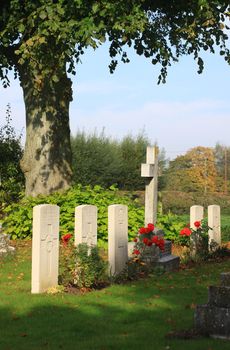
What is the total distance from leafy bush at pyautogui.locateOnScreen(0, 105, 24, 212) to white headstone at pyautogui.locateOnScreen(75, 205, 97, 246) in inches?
451

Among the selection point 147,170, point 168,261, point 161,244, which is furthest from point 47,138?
point 161,244

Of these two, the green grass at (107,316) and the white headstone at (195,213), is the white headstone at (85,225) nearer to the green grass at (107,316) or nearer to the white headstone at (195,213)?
the green grass at (107,316)

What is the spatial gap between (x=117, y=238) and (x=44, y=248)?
2.24 metres

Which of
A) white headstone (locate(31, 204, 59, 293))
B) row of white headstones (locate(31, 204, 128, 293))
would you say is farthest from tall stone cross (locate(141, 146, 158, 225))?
white headstone (locate(31, 204, 59, 293))

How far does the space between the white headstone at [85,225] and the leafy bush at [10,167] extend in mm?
11460

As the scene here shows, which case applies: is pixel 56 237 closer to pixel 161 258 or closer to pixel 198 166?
pixel 161 258

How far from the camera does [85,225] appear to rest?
12.3 metres

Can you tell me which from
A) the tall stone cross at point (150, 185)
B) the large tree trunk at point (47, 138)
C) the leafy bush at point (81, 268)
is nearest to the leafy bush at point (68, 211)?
the large tree trunk at point (47, 138)

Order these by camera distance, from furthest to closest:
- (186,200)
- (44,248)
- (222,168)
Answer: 1. (222,168)
2. (186,200)
3. (44,248)

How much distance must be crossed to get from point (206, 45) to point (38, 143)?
661 centimetres

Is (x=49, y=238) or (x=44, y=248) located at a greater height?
(x=49, y=238)

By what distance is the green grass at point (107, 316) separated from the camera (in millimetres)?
7711

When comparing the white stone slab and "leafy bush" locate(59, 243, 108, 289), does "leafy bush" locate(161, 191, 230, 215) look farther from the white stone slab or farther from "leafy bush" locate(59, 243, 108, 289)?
"leafy bush" locate(59, 243, 108, 289)

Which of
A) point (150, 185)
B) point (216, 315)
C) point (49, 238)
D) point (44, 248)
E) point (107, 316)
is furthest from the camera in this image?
point (150, 185)
